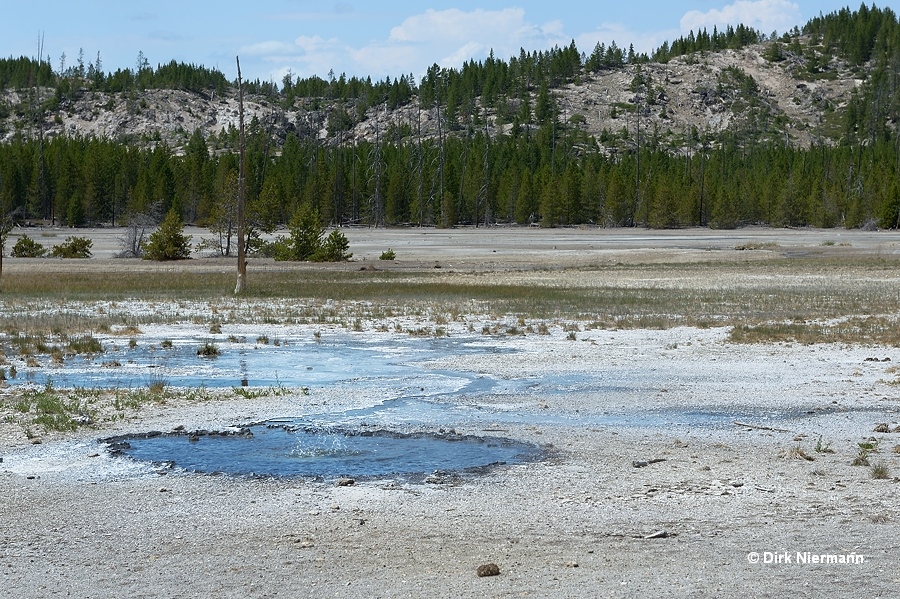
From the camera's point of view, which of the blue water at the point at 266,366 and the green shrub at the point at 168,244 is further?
the green shrub at the point at 168,244

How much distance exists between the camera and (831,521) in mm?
8578

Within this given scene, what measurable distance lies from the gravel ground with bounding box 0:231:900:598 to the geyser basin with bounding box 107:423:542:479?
399 mm

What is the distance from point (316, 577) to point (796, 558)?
350cm

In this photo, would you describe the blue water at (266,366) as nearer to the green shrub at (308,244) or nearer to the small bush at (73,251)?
the green shrub at (308,244)

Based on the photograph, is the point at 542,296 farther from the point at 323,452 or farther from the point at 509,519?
the point at 509,519

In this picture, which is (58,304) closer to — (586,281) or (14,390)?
(14,390)

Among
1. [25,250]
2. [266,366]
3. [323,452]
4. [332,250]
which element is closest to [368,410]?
[323,452]

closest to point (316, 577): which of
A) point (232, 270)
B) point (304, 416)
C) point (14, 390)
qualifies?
point (304, 416)

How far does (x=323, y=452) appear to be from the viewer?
11.6 m

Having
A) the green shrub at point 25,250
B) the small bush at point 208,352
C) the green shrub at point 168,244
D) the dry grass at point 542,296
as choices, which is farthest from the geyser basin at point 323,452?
the green shrub at point 25,250

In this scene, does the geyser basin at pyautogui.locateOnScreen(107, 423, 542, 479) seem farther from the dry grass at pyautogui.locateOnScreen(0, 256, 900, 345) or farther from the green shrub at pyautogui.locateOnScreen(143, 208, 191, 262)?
the green shrub at pyautogui.locateOnScreen(143, 208, 191, 262)

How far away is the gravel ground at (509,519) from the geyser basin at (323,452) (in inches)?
15.7

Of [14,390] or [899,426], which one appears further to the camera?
[14,390]

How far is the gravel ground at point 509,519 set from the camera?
7.13m
